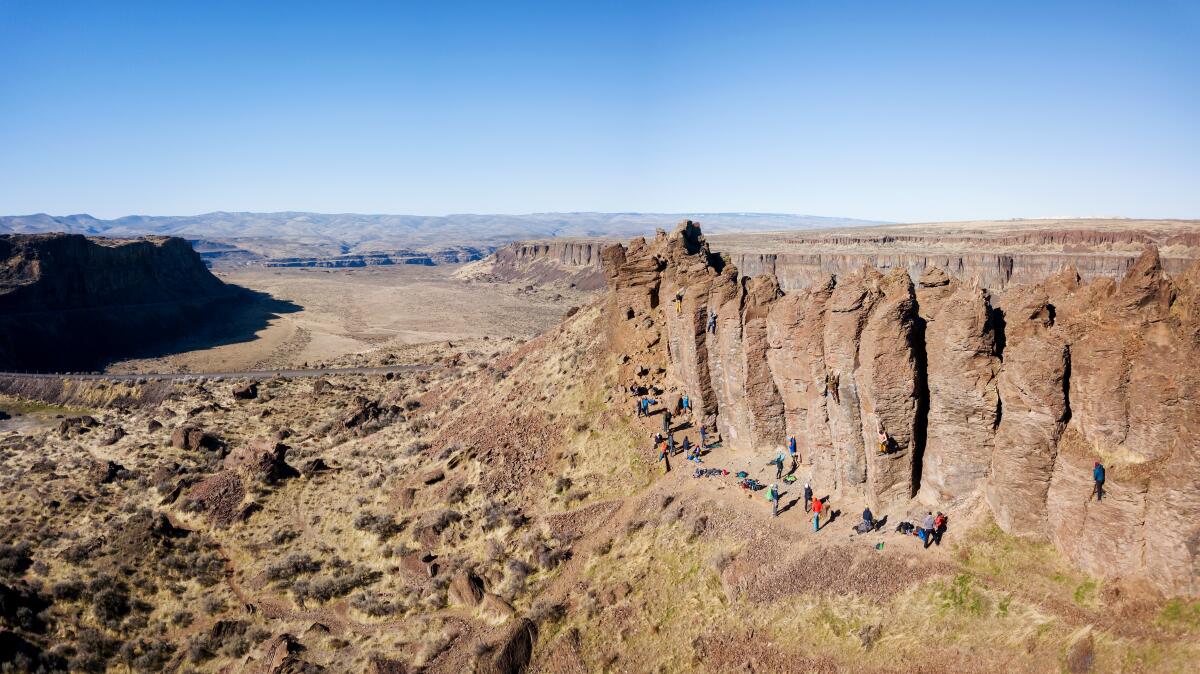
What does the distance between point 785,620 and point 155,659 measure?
24445mm

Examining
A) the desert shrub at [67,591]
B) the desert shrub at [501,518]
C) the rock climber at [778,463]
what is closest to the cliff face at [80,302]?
the desert shrub at [67,591]

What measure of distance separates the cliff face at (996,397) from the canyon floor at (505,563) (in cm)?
122

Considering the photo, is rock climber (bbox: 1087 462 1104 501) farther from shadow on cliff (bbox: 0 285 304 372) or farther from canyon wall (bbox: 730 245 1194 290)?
shadow on cliff (bbox: 0 285 304 372)

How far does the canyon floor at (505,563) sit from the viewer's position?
61.2 feet

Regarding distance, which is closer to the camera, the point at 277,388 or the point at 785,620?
the point at 785,620

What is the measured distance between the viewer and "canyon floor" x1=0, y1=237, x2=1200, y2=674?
18.7m

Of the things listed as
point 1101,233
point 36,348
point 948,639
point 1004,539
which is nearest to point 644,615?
point 948,639

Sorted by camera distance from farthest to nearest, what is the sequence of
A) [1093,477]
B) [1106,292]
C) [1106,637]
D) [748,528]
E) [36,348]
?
[36,348] < [748,528] < [1106,292] < [1093,477] < [1106,637]

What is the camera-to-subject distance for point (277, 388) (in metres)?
70.8

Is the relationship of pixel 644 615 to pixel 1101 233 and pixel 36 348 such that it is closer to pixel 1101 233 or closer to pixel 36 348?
pixel 36 348

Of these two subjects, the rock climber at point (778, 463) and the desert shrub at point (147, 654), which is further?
the rock climber at point (778, 463)

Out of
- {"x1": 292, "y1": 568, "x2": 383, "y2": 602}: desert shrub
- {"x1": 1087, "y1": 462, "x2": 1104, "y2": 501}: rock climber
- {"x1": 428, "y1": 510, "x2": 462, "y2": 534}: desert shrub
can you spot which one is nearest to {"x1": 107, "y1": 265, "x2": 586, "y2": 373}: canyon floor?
{"x1": 428, "y1": 510, "x2": 462, "y2": 534}: desert shrub

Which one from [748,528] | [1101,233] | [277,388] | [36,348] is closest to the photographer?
[748,528]

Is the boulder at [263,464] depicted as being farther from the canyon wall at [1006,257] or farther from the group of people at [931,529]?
the canyon wall at [1006,257]
